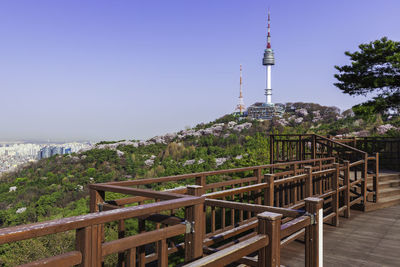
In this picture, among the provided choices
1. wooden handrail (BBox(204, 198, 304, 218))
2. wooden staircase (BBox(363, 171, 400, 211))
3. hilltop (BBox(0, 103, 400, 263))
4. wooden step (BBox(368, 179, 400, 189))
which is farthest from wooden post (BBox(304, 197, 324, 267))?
hilltop (BBox(0, 103, 400, 263))

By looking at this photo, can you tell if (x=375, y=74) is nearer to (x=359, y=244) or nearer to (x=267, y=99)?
(x=359, y=244)

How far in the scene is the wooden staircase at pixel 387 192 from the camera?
7.02 m

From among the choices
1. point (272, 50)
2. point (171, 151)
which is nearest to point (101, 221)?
point (171, 151)

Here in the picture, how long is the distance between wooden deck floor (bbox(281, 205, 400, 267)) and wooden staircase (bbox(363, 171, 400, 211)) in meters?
0.72

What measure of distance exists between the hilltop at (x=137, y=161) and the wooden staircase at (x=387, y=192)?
10.5 m

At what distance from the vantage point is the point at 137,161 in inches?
1636

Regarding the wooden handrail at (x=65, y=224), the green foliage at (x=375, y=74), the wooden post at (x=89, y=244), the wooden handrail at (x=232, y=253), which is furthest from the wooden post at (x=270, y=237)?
the green foliage at (x=375, y=74)

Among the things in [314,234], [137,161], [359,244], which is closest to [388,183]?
[359,244]

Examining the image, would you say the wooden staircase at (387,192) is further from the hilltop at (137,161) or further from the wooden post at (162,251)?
the hilltop at (137,161)

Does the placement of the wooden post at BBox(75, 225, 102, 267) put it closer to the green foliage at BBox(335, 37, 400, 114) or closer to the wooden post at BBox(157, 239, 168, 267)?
the wooden post at BBox(157, 239, 168, 267)

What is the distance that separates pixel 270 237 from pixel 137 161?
41137 millimetres

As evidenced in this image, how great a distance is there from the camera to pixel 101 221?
3.91 ft

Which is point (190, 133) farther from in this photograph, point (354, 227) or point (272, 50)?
point (272, 50)

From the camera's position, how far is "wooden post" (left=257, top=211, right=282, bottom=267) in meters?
1.52
